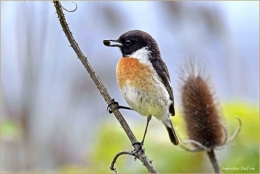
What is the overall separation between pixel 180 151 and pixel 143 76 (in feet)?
1.99

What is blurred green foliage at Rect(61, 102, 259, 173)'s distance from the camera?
9.57ft

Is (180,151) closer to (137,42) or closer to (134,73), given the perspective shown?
(134,73)

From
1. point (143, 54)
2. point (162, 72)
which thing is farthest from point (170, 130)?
point (143, 54)

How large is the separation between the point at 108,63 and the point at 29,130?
2.84 ft

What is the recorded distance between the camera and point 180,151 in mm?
3059

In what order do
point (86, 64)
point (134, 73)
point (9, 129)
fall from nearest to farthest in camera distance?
1. point (86, 64)
2. point (134, 73)
3. point (9, 129)

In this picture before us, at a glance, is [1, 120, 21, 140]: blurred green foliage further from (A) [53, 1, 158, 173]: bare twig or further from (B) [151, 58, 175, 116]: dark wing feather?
(A) [53, 1, 158, 173]: bare twig

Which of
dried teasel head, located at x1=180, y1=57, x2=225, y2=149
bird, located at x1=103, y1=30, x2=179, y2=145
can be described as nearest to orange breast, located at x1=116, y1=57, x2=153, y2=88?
bird, located at x1=103, y1=30, x2=179, y2=145

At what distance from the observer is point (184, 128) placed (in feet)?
9.61

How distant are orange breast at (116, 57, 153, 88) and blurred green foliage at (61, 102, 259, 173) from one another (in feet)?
1.46

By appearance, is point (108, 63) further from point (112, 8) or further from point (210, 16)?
point (210, 16)

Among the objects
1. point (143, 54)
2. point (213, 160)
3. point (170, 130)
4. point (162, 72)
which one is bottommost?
point (213, 160)

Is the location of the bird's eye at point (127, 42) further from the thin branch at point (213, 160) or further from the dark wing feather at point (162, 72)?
the thin branch at point (213, 160)

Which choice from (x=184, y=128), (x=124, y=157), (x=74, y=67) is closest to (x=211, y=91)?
(x=184, y=128)
